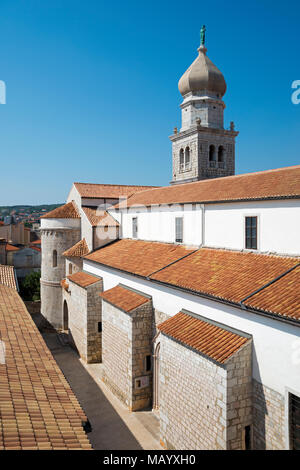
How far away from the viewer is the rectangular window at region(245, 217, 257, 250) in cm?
1154

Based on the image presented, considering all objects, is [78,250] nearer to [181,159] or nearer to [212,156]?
[181,159]

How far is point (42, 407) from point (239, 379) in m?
4.46

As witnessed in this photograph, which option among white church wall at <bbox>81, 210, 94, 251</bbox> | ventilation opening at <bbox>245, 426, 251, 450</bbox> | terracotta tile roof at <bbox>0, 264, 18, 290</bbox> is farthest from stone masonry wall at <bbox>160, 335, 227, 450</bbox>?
white church wall at <bbox>81, 210, 94, 251</bbox>

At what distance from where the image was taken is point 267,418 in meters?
7.80

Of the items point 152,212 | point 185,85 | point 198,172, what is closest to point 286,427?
point 152,212

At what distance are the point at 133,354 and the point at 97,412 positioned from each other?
2765 millimetres

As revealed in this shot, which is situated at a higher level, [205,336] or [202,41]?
[202,41]

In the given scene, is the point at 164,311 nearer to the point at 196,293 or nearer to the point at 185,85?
the point at 196,293

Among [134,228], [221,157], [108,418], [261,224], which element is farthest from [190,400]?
[221,157]

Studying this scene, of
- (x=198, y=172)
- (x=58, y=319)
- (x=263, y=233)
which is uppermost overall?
(x=198, y=172)
